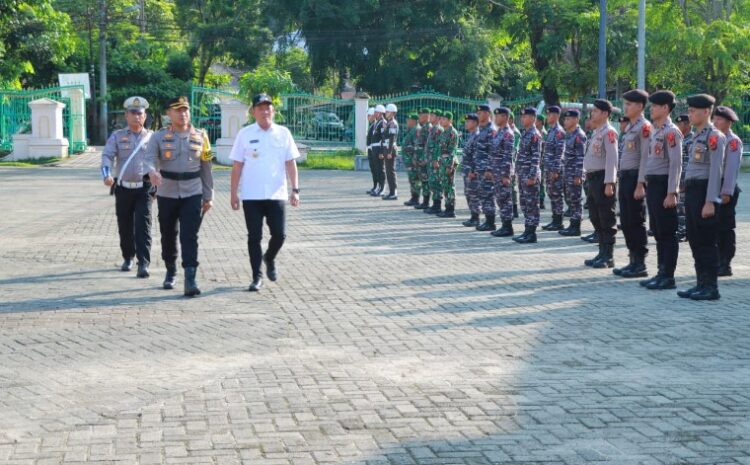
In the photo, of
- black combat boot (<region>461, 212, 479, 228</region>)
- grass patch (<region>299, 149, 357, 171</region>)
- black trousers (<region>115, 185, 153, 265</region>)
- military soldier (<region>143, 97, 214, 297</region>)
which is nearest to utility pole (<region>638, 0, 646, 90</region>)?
grass patch (<region>299, 149, 357, 171</region>)

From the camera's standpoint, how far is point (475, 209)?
16.6 meters

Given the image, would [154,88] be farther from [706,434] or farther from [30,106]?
[706,434]

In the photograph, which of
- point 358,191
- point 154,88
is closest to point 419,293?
point 358,191

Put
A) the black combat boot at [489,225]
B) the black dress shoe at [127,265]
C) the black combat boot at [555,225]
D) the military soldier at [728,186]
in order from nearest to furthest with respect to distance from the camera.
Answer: the military soldier at [728,186]
the black dress shoe at [127,265]
the black combat boot at [555,225]
the black combat boot at [489,225]

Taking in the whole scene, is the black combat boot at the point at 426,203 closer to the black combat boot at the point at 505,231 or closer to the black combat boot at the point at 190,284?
the black combat boot at the point at 505,231

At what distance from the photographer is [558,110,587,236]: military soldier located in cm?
1488

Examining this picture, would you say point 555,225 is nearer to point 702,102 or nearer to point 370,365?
point 702,102

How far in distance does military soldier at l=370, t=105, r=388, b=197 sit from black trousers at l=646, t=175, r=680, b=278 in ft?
39.0

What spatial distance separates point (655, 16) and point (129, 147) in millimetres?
27113

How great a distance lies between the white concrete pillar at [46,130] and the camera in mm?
34594

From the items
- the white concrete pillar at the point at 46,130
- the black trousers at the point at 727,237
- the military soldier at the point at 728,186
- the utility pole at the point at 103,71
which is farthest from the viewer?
the utility pole at the point at 103,71

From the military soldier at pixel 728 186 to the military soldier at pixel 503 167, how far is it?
419cm

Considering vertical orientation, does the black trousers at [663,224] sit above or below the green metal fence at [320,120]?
below

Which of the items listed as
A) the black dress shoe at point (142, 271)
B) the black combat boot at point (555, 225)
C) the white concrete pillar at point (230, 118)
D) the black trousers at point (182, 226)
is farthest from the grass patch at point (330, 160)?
the black trousers at point (182, 226)
